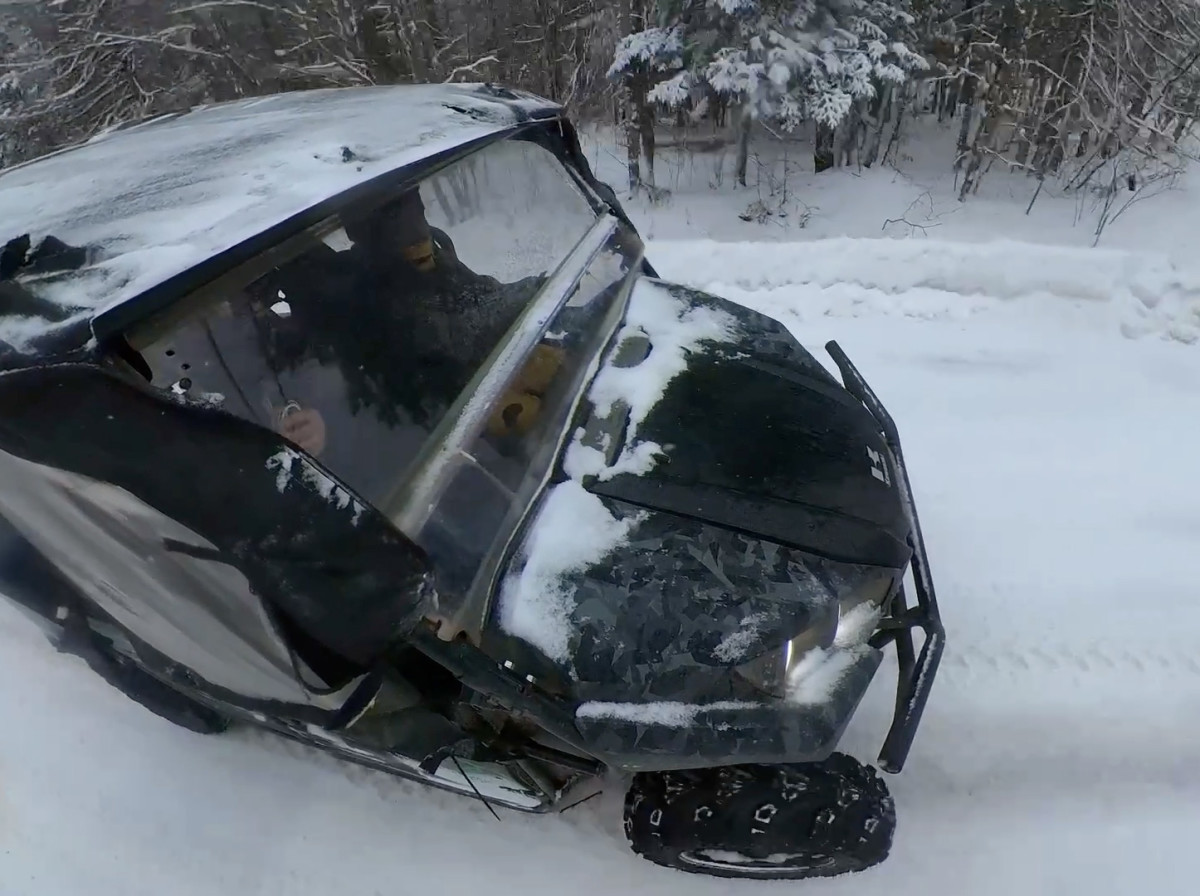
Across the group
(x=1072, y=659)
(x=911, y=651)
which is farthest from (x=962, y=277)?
(x=911, y=651)

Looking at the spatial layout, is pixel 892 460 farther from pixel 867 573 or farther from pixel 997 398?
pixel 997 398

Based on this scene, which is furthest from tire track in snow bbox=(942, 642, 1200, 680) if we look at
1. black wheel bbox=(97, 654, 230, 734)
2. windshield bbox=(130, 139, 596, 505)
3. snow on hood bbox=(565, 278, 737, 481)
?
black wheel bbox=(97, 654, 230, 734)

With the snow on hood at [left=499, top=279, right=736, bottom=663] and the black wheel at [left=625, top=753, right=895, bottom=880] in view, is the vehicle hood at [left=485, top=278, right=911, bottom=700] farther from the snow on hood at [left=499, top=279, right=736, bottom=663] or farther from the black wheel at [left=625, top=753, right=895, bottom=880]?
the black wheel at [left=625, top=753, right=895, bottom=880]

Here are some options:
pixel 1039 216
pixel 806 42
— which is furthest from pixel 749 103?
pixel 1039 216

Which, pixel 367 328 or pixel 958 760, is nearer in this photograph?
pixel 367 328

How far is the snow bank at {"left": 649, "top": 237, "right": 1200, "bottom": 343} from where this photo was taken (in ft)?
13.8

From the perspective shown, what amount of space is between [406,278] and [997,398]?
3.03 metres

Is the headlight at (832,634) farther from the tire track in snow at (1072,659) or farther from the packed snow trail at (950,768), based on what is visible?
the tire track in snow at (1072,659)

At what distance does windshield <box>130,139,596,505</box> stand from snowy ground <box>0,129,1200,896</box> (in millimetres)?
1306

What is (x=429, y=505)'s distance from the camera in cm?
174

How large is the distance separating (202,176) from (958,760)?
276 centimetres

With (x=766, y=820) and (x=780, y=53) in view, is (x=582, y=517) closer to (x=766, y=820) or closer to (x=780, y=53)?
(x=766, y=820)

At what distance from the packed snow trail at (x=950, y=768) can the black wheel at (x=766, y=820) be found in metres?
0.26

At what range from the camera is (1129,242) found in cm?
679
